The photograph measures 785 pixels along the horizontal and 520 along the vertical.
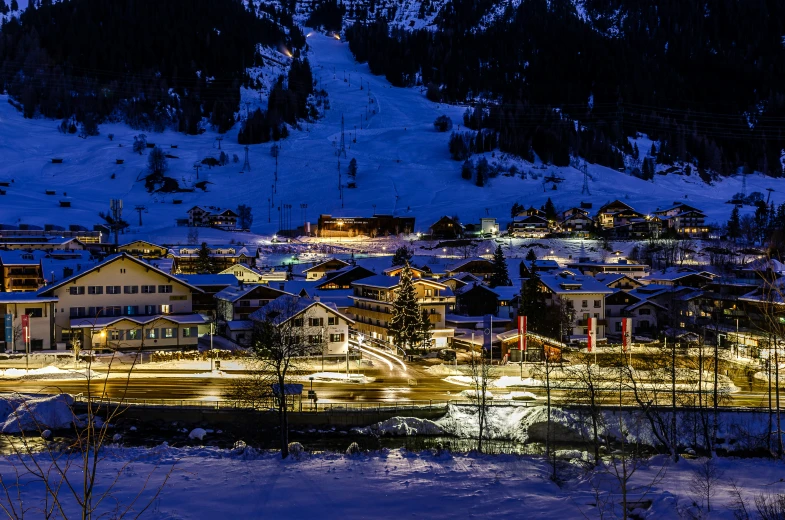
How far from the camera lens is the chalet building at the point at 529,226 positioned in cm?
8145

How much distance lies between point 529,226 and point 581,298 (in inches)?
1771

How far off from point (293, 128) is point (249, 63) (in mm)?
43604

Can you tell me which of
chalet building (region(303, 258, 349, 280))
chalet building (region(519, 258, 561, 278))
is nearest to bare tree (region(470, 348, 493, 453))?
chalet building (region(519, 258, 561, 278))

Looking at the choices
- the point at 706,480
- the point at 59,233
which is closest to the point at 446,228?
the point at 59,233

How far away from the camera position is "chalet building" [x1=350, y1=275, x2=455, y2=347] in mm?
36062

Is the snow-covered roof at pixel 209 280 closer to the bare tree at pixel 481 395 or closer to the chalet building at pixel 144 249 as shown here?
the bare tree at pixel 481 395

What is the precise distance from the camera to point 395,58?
595 feet

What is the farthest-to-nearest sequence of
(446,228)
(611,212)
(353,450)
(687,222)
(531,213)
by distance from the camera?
(611,212)
(531,213)
(446,228)
(687,222)
(353,450)

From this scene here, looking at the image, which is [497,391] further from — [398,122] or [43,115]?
[43,115]

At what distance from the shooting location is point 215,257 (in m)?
60.8

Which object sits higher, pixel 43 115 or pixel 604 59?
pixel 604 59

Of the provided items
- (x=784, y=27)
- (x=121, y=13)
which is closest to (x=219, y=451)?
(x=121, y=13)

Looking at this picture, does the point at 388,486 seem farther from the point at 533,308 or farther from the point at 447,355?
the point at 533,308

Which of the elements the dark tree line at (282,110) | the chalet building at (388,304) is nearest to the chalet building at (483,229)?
the chalet building at (388,304)
